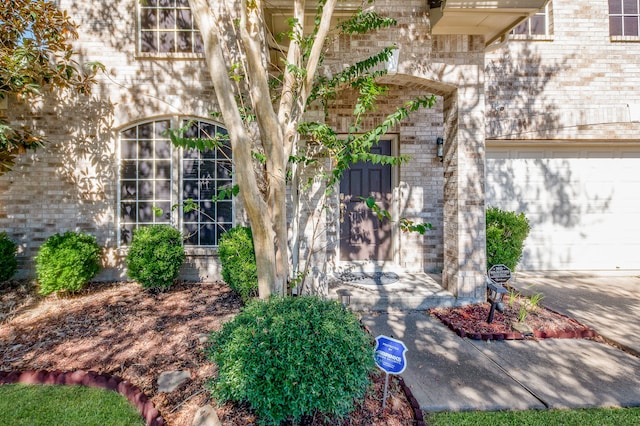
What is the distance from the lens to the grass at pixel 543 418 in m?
2.45

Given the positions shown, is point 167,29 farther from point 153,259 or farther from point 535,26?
point 535,26

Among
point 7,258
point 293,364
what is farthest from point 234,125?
point 7,258

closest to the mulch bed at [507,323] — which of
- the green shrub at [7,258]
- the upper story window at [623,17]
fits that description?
the upper story window at [623,17]

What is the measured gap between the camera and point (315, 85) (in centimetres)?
438

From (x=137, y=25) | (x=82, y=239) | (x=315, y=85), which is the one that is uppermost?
(x=137, y=25)

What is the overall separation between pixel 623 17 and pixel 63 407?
10.6 meters

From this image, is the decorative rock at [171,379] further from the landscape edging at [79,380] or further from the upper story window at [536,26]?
the upper story window at [536,26]

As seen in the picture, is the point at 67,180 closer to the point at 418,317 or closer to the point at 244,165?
the point at 244,165

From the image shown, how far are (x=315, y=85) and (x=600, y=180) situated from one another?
649cm

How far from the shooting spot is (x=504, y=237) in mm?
5367

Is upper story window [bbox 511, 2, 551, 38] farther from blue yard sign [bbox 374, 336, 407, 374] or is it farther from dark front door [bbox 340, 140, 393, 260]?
blue yard sign [bbox 374, 336, 407, 374]

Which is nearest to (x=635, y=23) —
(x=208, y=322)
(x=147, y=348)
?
(x=208, y=322)

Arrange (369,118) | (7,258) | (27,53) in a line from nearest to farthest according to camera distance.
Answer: (27,53) → (7,258) → (369,118)

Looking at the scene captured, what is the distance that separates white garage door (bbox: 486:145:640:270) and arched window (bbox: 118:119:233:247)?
5.50 metres
